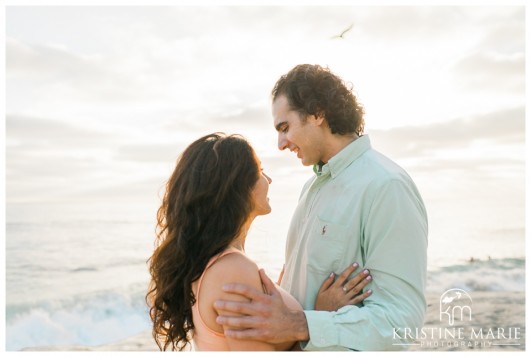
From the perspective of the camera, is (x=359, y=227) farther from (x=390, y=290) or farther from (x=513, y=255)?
(x=513, y=255)

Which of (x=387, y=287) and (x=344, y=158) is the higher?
(x=344, y=158)

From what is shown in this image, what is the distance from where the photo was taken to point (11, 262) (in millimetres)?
19516

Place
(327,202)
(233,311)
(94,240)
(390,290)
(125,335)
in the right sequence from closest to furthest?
(233,311) < (390,290) < (327,202) < (125,335) < (94,240)

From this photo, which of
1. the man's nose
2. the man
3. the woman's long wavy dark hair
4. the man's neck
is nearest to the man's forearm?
the man

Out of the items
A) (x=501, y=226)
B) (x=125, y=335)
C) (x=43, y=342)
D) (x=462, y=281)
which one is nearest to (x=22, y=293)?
(x=43, y=342)

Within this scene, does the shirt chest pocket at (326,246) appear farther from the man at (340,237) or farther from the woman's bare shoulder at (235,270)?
the woman's bare shoulder at (235,270)

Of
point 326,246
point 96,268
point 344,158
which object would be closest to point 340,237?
point 326,246

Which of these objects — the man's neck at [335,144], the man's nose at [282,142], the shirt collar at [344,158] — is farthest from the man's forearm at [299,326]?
the man's nose at [282,142]

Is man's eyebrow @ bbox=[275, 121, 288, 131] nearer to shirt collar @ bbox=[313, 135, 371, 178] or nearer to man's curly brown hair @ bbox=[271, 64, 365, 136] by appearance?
man's curly brown hair @ bbox=[271, 64, 365, 136]

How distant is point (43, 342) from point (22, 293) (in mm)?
3514

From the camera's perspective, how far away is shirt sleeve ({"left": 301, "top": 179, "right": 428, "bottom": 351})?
3.06 metres

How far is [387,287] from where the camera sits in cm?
311

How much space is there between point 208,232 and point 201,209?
0.12m

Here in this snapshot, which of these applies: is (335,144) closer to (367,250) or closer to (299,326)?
(367,250)
